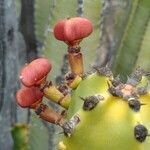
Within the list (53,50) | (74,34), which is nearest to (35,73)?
(74,34)

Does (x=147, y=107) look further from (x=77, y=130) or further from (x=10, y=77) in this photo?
(x=10, y=77)

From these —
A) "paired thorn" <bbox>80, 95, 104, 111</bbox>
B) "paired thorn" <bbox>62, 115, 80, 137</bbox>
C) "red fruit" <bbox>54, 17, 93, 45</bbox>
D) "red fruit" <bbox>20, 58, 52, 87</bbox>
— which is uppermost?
"red fruit" <bbox>54, 17, 93, 45</bbox>

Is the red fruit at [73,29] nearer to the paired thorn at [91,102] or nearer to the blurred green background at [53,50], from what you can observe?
the paired thorn at [91,102]

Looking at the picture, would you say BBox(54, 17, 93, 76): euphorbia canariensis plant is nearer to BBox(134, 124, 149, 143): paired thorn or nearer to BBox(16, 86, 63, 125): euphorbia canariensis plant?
BBox(16, 86, 63, 125): euphorbia canariensis plant

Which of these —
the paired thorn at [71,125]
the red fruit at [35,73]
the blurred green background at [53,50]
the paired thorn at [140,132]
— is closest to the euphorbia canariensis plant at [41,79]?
the red fruit at [35,73]

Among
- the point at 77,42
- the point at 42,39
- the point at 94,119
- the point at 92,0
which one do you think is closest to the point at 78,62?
the point at 77,42

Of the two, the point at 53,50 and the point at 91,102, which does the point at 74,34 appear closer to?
the point at 91,102

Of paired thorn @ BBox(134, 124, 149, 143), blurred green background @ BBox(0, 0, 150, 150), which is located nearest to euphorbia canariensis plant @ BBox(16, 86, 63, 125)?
paired thorn @ BBox(134, 124, 149, 143)
